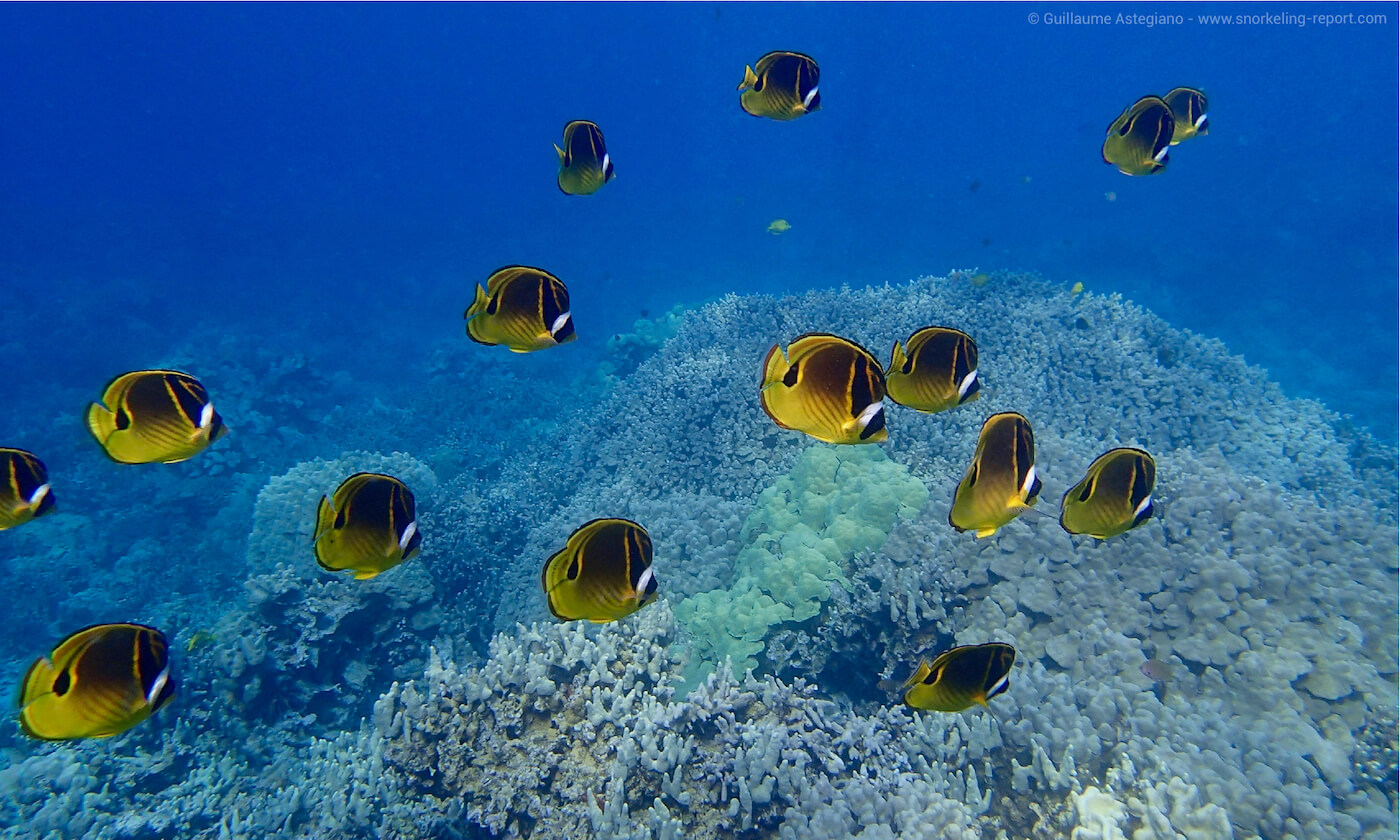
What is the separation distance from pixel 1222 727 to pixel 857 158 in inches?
2623

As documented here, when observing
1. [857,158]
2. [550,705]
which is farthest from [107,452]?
[857,158]

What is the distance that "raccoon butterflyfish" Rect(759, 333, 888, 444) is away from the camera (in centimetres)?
192

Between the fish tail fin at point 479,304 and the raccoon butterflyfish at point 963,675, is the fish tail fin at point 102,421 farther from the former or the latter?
the raccoon butterflyfish at point 963,675

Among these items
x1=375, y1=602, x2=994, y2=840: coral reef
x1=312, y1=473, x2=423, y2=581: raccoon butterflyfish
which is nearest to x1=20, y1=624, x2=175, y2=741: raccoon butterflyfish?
x1=312, y1=473, x2=423, y2=581: raccoon butterflyfish

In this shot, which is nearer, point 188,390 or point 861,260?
point 188,390

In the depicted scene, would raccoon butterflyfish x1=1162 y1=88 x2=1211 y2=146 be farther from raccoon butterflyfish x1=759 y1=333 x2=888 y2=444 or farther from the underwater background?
raccoon butterflyfish x1=759 y1=333 x2=888 y2=444

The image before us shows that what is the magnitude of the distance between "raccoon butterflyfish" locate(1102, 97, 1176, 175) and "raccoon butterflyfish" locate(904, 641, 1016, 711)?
144 inches

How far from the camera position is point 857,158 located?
6266cm

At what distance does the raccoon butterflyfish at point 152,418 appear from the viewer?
249cm

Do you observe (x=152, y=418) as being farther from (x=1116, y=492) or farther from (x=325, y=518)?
(x=1116, y=492)

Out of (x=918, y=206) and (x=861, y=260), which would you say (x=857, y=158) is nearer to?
(x=918, y=206)

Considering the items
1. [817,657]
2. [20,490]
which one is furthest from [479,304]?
[817,657]

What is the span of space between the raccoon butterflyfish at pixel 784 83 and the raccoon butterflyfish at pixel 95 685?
423 cm

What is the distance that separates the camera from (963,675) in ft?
8.20
